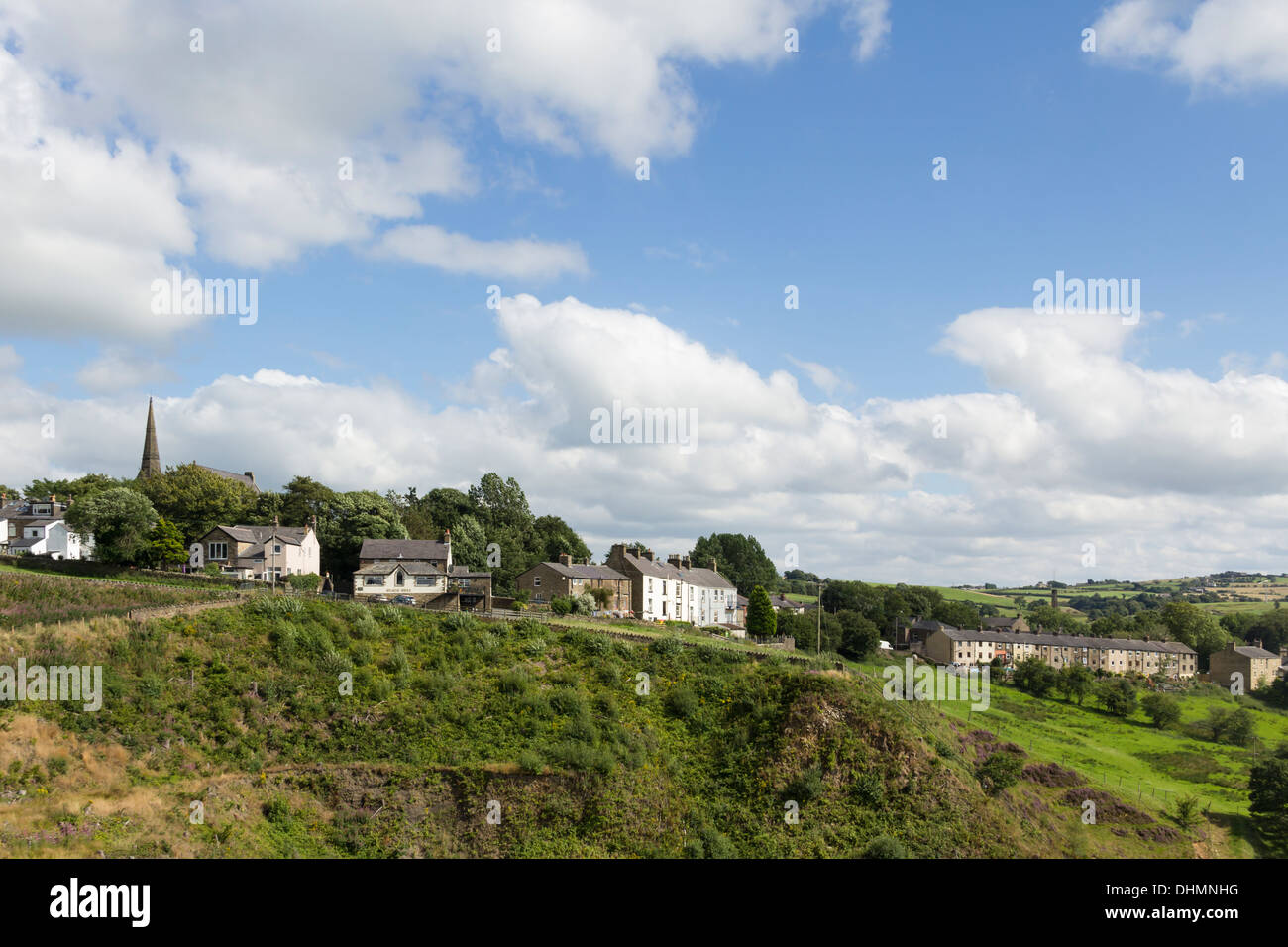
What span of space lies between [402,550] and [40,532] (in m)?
48.8

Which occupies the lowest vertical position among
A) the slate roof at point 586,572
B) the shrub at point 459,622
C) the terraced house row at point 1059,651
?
the terraced house row at point 1059,651

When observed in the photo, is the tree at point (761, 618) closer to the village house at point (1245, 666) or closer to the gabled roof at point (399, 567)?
the gabled roof at point (399, 567)

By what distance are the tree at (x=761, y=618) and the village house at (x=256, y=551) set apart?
149ft

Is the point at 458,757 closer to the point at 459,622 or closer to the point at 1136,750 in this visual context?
the point at 459,622

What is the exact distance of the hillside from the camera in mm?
29453

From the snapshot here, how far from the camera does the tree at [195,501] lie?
77.8 m

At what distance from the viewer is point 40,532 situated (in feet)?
284

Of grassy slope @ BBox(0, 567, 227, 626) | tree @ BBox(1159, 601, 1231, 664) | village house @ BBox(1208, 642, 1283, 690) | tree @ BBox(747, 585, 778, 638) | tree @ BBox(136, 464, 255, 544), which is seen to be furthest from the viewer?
tree @ BBox(1159, 601, 1231, 664)

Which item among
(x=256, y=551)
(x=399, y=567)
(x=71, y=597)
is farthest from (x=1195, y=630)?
(x=71, y=597)

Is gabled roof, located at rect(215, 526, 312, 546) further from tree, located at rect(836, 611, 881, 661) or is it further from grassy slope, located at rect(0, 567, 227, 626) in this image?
tree, located at rect(836, 611, 881, 661)

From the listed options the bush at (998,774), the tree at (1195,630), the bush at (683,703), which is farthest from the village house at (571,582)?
the tree at (1195,630)

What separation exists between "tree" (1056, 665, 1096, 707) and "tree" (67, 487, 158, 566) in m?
99.7

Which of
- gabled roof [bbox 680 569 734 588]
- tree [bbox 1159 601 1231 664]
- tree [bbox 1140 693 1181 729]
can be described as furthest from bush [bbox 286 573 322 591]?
tree [bbox 1159 601 1231 664]
